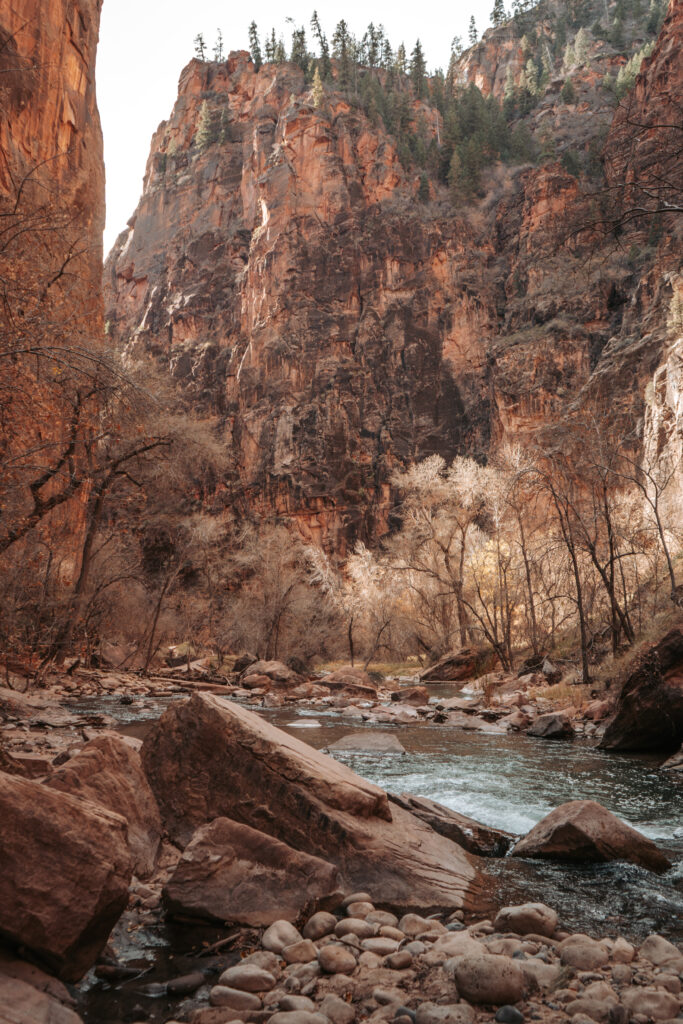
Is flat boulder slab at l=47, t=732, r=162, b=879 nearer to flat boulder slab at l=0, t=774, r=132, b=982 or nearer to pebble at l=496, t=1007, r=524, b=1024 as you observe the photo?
flat boulder slab at l=0, t=774, r=132, b=982

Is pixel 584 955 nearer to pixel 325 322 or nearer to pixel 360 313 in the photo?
pixel 325 322

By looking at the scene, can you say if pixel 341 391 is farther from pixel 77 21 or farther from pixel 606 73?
pixel 606 73

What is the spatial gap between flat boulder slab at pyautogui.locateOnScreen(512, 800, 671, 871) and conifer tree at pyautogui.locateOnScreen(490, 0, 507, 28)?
14553 cm

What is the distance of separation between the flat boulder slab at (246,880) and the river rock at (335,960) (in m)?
0.62

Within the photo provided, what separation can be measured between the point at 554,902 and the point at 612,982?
1587 mm

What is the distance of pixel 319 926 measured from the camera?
4258 millimetres

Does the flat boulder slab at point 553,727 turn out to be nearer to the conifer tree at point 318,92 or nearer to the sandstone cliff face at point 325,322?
the sandstone cliff face at point 325,322

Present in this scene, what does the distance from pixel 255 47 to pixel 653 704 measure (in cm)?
12203

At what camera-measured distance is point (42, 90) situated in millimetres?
27688

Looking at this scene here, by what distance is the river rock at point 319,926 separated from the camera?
4.23 m

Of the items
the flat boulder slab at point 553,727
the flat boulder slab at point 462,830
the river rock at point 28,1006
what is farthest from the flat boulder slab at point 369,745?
the river rock at point 28,1006

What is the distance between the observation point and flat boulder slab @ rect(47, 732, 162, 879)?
17.3 feet

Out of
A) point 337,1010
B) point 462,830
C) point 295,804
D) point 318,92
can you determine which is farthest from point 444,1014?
point 318,92

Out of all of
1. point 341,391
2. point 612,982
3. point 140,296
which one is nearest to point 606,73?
point 341,391
